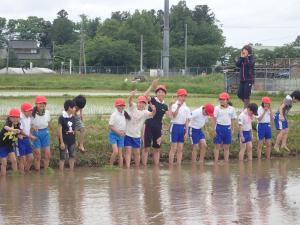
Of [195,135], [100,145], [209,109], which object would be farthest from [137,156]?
[209,109]

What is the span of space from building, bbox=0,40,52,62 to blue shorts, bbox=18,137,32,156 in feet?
293

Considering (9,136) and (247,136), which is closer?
(9,136)

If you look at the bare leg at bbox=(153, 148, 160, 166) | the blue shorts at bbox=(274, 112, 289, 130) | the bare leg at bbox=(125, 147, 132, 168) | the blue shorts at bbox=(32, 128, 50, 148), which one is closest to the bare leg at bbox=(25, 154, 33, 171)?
the blue shorts at bbox=(32, 128, 50, 148)

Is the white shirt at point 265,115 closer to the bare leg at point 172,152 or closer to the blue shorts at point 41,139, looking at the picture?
the bare leg at point 172,152

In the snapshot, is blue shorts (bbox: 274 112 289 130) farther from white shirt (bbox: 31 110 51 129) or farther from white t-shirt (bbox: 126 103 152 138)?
white shirt (bbox: 31 110 51 129)

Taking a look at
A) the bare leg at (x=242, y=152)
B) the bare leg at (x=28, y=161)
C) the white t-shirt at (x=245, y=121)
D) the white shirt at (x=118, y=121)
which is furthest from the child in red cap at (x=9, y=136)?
the bare leg at (x=242, y=152)

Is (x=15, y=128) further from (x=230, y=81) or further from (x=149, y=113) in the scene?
(x=230, y=81)

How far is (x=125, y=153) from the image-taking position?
13.9 meters

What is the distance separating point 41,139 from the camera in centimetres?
1297

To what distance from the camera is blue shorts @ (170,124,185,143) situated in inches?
557

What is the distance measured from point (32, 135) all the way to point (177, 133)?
3186 millimetres

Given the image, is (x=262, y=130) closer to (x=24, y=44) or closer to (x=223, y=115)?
(x=223, y=115)

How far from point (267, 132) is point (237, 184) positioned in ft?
14.4

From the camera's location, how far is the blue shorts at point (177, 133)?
1416cm
